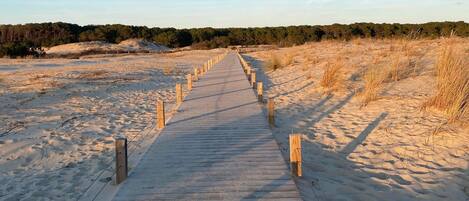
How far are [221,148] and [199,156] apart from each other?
0.53 meters

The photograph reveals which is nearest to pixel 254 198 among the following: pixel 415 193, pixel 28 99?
pixel 415 193

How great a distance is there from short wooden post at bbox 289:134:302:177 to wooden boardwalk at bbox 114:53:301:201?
0.13 meters

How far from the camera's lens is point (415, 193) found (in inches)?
212

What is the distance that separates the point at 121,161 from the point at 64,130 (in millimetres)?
4627

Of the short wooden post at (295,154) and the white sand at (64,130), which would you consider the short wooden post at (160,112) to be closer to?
the white sand at (64,130)

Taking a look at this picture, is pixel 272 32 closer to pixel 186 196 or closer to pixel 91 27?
pixel 91 27

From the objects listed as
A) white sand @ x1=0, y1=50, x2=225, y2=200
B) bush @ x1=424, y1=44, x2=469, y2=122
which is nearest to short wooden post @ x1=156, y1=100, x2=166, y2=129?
white sand @ x1=0, y1=50, x2=225, y2=200

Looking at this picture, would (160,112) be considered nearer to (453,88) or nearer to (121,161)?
(121,161)

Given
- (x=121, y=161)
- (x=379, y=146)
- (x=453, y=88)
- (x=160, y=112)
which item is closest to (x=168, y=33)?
(x=160, y=112)

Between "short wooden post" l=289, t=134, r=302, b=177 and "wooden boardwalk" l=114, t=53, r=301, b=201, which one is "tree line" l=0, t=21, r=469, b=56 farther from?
"short wooden post" l=289, t=134, r=302, b=177

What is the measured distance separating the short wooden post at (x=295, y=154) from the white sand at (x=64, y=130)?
7.77 feet

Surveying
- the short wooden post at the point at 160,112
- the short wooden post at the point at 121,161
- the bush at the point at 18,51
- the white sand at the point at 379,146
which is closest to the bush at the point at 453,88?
the white sand at the point at 379,146

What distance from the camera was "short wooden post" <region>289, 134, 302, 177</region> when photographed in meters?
5.23

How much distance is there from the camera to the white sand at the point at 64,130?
588 centimetres
